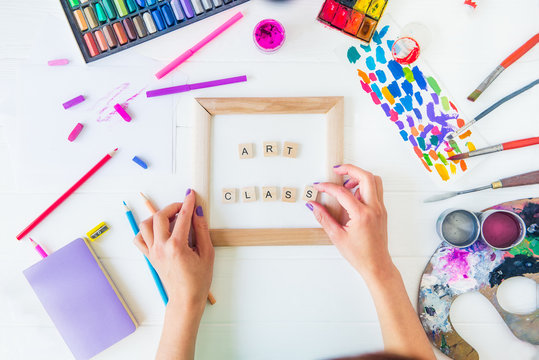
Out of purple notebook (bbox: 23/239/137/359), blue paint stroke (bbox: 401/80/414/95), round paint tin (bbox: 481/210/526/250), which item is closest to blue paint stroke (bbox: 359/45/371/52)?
blue paint stroke (bbox: 401/80/414/95)

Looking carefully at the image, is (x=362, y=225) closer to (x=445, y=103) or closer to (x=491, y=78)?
(x=445, y=103)

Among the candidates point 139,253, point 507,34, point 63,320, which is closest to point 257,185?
point 139,253

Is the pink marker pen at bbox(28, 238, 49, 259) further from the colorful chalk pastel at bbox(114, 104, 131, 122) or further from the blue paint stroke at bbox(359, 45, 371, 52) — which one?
the blue paint stroke at bbox(359, 45, 371, 52)

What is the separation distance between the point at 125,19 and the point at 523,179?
1.01 m

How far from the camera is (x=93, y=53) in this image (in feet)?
2.88

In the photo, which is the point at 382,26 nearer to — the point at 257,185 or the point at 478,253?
the point at 257,185

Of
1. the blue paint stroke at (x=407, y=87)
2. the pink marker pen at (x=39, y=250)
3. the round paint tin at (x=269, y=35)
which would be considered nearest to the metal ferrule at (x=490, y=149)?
the blue paint stroke at (x=407, y=87)

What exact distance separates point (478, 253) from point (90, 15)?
41.8 inches

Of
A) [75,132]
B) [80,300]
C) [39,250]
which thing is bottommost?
[80,300]

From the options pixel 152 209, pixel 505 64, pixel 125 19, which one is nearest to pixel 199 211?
pixel 152 209

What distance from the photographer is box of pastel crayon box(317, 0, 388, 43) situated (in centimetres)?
88

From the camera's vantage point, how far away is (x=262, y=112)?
882 mm

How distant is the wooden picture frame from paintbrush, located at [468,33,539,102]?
12.9 inches

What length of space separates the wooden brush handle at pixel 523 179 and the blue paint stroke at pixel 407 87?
31 cm
